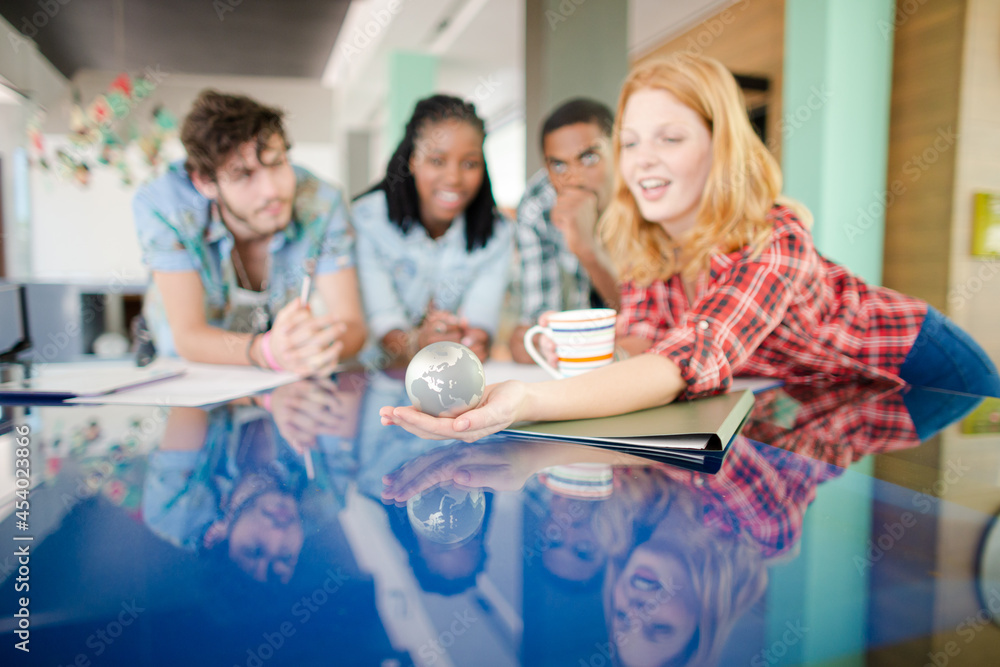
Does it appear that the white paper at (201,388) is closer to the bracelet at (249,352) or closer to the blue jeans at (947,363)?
the bracelet at (249,352)

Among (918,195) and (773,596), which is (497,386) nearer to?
(773,596)

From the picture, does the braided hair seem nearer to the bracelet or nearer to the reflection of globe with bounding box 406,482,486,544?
the bracelet

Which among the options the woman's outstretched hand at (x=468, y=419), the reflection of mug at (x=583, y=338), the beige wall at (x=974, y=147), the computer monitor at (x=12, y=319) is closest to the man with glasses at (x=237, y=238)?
the computer monitor at (x=12, y=319)

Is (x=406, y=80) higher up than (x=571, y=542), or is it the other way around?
(x=406, y=80)

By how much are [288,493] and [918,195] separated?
10.2 feet

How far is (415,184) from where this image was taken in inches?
62.8

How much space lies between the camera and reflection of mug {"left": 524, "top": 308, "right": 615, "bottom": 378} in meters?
0.82

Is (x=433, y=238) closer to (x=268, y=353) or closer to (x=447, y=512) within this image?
(x=268, y=353)

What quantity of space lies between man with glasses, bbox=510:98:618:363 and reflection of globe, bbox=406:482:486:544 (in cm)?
120

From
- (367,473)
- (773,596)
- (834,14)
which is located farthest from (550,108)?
(773,596)

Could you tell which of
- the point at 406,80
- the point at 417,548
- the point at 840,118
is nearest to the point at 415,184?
the point at 417,548

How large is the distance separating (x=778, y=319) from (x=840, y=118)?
200 cm

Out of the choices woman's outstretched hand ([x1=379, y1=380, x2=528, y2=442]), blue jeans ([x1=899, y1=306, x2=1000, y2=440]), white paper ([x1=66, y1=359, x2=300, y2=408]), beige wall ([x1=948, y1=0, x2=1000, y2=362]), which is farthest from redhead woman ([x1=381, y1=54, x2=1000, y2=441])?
beige wall ([x1=948, y1=0, x2=1000, y2=362])

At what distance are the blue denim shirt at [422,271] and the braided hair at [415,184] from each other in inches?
0.7
